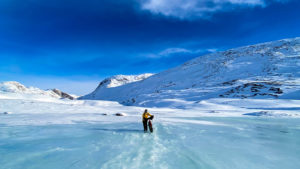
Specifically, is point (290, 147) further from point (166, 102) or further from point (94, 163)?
point (166, 102)

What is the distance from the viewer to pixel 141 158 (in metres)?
6.54

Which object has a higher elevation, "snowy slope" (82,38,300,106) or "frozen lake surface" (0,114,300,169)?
"snowy slope" (82,38,300,106)

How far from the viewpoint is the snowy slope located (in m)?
48.8

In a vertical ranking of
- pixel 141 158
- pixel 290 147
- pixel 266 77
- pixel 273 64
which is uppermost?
pixel 273 64

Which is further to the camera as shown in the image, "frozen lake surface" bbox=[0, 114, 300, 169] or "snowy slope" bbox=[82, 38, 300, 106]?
"snowy slope" bbox=[82, 38, 300, 106]

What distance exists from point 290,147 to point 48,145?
39.0 feet

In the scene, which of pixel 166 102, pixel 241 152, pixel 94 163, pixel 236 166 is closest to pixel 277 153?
pixel 241 152

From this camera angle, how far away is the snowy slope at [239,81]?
160 feet

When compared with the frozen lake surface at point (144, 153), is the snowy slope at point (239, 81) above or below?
above

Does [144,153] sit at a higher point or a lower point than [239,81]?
lower

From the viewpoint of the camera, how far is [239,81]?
206 feet

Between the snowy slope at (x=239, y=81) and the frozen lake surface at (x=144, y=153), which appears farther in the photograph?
the snowy slope at (x=239, y=81)

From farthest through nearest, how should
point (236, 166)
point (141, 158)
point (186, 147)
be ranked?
point (186, 147), point (141, 158), point (236, 166)

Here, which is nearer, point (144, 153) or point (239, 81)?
point (144, 153)
